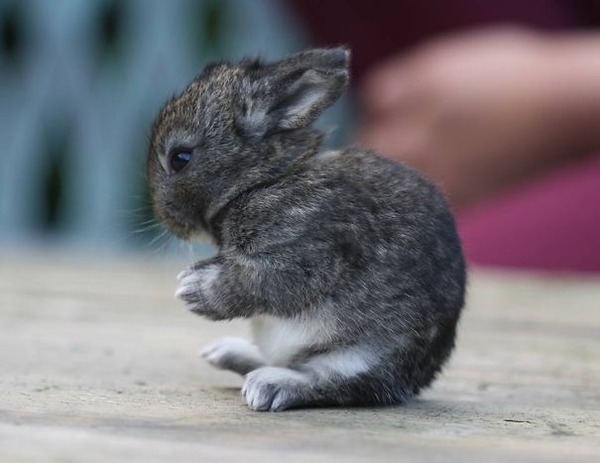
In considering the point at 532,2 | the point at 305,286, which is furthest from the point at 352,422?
the point at 532,2

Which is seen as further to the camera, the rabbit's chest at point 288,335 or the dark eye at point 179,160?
the dark eye at point 179,160

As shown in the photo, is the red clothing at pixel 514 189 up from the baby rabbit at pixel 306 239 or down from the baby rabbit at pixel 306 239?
up

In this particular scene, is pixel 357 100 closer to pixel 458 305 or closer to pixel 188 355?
pixel 188 355

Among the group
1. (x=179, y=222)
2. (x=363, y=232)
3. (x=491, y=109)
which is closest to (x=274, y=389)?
(x=363, y=232)

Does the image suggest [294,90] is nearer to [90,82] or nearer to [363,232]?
[363,232]

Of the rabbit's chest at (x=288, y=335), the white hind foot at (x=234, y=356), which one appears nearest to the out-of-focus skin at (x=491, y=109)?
the white hind foot at (x=234, y=356)

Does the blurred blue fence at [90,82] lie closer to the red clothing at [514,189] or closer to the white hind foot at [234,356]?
the red clothing at [514,189]
